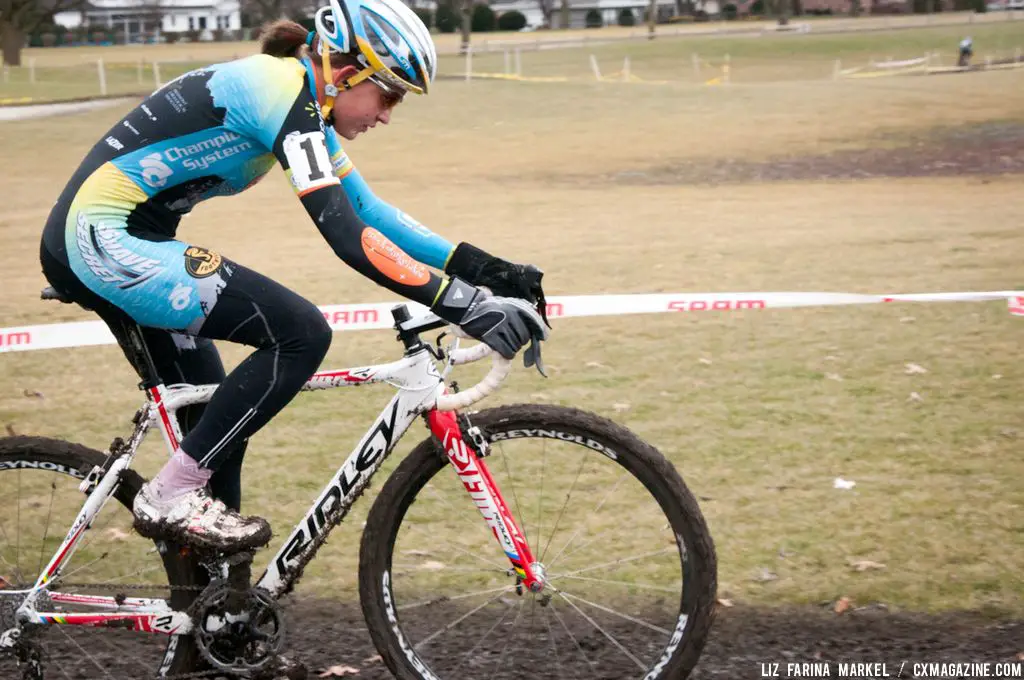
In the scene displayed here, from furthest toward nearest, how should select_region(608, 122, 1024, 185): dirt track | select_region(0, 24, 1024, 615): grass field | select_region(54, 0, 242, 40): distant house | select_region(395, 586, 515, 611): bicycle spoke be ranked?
select_region(54, 0, 242, 40): distant house → select_region(608, 122, 1024, 185): dirt track → select_region(0, 24, 1024, 615): grass field → select_region(395, 586, 515, 611): bicycle spoke

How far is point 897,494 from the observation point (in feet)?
21.0

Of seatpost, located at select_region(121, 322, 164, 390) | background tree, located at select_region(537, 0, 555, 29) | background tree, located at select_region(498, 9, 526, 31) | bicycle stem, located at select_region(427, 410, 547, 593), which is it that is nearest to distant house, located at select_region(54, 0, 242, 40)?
background tree, located at select_region(498, 9, 526, 31)

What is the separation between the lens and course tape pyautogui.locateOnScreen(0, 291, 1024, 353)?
28.1 feet

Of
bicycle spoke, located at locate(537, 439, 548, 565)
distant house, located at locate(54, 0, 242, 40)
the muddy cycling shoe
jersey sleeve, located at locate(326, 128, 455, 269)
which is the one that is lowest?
distant house, located at locate(54, 0, 242, 40)

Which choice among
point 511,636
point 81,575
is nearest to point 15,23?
point 81,575

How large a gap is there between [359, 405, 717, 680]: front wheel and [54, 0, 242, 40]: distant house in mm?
95149

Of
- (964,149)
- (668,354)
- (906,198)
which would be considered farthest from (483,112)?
(668,354)

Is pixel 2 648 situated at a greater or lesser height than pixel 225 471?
lesser

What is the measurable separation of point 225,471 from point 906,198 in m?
16.5

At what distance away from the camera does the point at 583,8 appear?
130875 millimetres

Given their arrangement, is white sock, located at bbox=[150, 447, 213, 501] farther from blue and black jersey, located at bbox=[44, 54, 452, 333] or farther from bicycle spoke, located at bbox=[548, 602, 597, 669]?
bicycle spoke, located at bbox=[548, 602, 597, 669]

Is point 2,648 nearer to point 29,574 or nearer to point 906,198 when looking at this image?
point 29,574

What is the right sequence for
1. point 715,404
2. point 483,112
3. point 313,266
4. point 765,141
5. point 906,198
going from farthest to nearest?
1. point 483,112
2. point 765,141
3. point 906,198
4. point 313,266
5. point 715,404

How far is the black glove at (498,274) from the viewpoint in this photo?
157 inches
